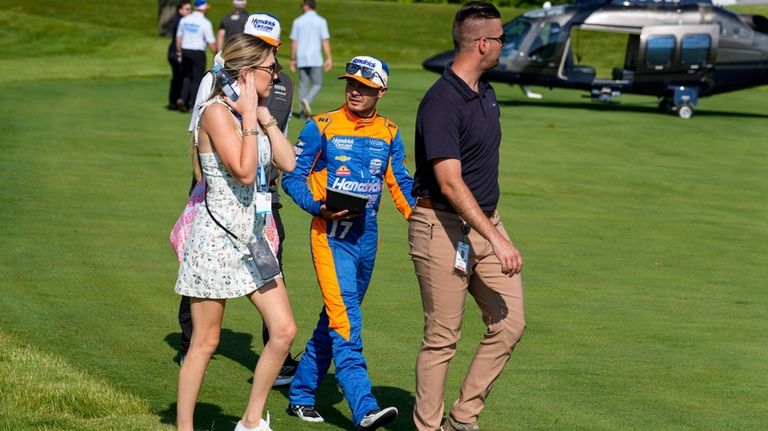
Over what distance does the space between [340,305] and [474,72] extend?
58.3 inches

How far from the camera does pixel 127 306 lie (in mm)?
9898

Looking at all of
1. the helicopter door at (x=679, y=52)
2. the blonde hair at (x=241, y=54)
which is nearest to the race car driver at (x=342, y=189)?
the blonde hair at (x=241, y=54)

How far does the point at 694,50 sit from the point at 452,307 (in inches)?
893

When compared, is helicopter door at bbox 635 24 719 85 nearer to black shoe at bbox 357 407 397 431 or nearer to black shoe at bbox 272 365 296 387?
black shoe at bbox 272 365 296 387

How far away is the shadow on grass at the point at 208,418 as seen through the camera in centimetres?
693

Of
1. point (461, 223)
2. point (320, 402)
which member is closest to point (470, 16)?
point (461, 223)

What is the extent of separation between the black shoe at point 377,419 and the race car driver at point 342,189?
0.50 metres

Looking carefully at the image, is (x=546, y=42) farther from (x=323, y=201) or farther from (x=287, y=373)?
(x=323, y=201)

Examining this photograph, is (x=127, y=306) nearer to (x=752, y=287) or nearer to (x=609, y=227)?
(x=752, y=287)

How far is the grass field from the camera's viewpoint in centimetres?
751

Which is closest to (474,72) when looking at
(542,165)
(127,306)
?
(127,306)

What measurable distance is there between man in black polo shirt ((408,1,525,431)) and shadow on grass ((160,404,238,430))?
102 cm

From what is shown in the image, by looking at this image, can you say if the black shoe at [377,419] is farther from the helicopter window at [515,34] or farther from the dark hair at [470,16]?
the helicopter window at [515,34]

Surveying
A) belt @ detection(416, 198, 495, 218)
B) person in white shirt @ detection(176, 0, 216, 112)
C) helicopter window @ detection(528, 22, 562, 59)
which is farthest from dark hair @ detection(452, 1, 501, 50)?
helicopter window @ detection(528, 22, 562, 59)
